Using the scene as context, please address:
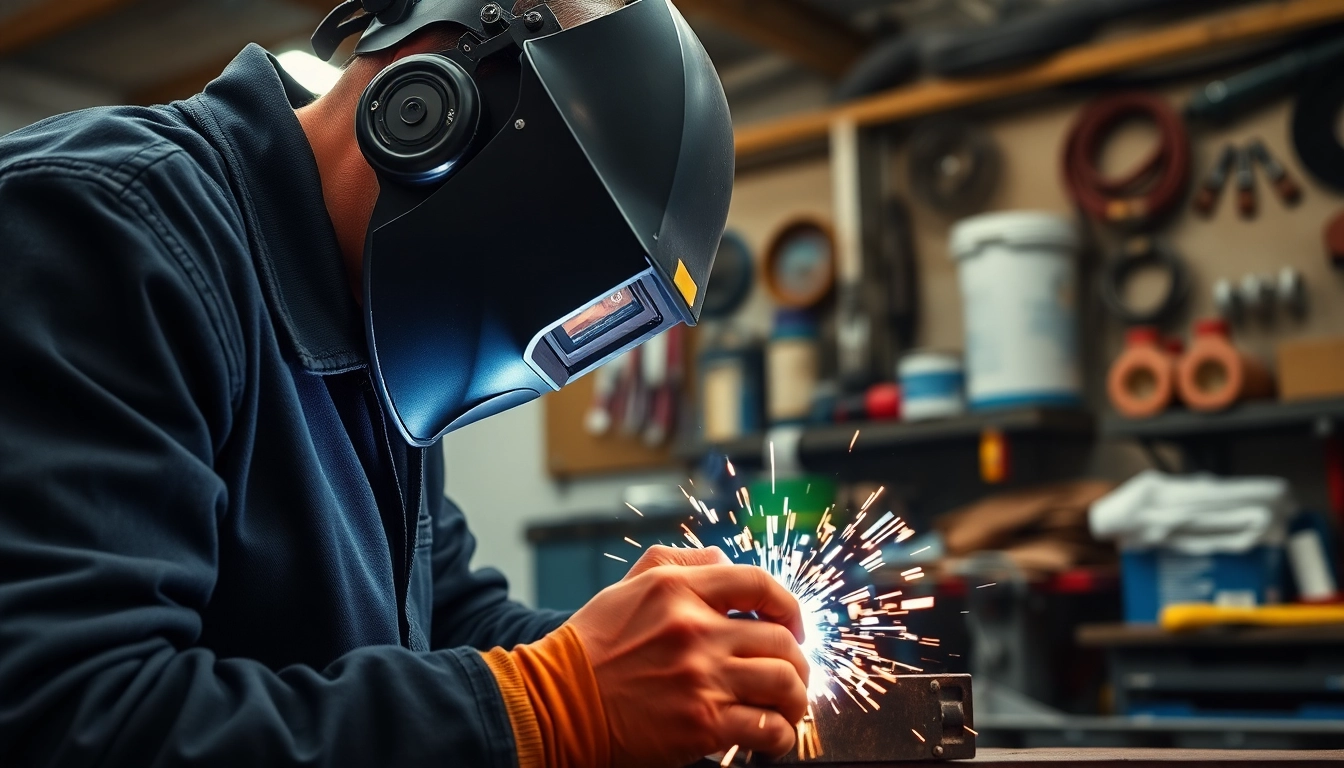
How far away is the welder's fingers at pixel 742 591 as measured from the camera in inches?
37.4

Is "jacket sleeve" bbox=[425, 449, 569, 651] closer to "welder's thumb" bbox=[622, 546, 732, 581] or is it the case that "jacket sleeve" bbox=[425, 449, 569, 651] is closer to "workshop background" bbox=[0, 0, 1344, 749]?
"welder's thumb" bbox=[622, 546, 732, 581]

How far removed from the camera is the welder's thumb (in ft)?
3.55

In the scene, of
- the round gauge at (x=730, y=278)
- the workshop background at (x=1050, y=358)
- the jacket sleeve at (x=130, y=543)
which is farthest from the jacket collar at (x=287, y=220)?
the round gauge at (x=730, y=278)

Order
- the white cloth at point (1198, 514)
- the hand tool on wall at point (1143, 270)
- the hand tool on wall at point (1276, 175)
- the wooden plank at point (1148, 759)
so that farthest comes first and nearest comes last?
the hand tool on wall at point (1143, 270) < the hand tool on wall at point (1276, 175) < the white cloth at point (1198, 514) < the wooden plank at point (1148, 759)

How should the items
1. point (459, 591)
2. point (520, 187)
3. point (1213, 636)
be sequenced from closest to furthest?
point (520, 187) < point (459, 591) < point (1213, 636)

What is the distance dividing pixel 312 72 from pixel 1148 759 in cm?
104

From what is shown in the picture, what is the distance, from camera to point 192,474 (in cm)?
85

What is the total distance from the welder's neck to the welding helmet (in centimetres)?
6

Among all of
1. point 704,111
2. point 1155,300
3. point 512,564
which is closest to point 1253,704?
point 1155,300

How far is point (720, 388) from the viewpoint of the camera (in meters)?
4.50

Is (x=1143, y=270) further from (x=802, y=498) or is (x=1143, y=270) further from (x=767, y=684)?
(x=767, y=684)

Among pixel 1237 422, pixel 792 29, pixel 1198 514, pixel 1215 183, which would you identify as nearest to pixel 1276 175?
pixel 1215 183

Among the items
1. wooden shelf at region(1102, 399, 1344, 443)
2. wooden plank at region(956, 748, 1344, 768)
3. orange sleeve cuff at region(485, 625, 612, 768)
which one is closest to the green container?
wooden shelf at region(1102, 399, 1344, 443)

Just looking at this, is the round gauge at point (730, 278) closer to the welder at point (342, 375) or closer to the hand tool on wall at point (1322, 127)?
the hand tool on wall at point (1322, 127)
